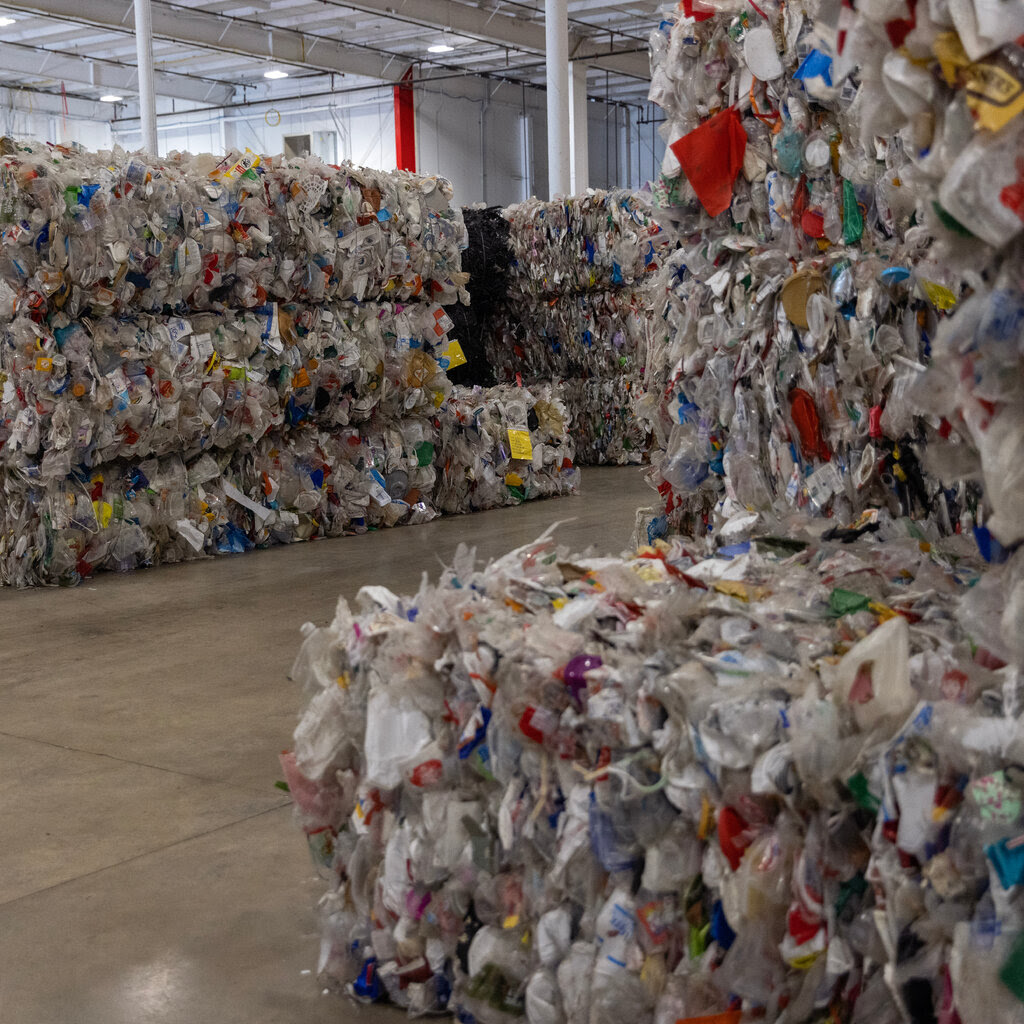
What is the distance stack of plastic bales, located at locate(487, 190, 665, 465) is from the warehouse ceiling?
5310mm

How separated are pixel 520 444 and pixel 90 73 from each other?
12556 millimetres

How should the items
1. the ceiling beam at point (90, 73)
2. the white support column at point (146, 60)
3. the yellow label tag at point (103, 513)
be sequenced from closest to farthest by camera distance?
the yellow label tag at point (103, 513), the white support column at point (146, 60), the ceiling beam at point (90, 73)

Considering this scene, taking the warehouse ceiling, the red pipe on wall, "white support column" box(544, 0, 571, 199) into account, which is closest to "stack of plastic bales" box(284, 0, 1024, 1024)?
"white support column" box(544, 0, 571, 199)

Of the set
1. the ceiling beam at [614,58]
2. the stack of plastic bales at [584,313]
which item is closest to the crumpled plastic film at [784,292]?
the stack of plastic bales at [584,313]

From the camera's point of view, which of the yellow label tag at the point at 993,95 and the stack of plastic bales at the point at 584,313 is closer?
the yellow label tag at the point at 993,95

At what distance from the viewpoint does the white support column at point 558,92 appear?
10586 millimetres

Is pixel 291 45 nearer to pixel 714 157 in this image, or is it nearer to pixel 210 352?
pixel 210 352

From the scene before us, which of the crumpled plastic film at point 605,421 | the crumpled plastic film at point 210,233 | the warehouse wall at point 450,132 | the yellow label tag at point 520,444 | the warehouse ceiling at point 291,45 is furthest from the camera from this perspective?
the warehouse wall at point 450,132

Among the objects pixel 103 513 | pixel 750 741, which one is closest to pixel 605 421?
pixel 103 513

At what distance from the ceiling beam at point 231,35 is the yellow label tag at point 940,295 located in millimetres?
12132

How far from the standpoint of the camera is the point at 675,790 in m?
1.82

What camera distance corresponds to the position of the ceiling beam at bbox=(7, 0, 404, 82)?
13547mm

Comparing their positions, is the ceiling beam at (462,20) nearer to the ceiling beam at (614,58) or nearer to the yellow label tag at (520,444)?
the ceiling beam at (614,58)

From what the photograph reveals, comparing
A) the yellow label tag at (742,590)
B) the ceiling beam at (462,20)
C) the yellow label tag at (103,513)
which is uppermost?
the ceiling beam at (462,20)
